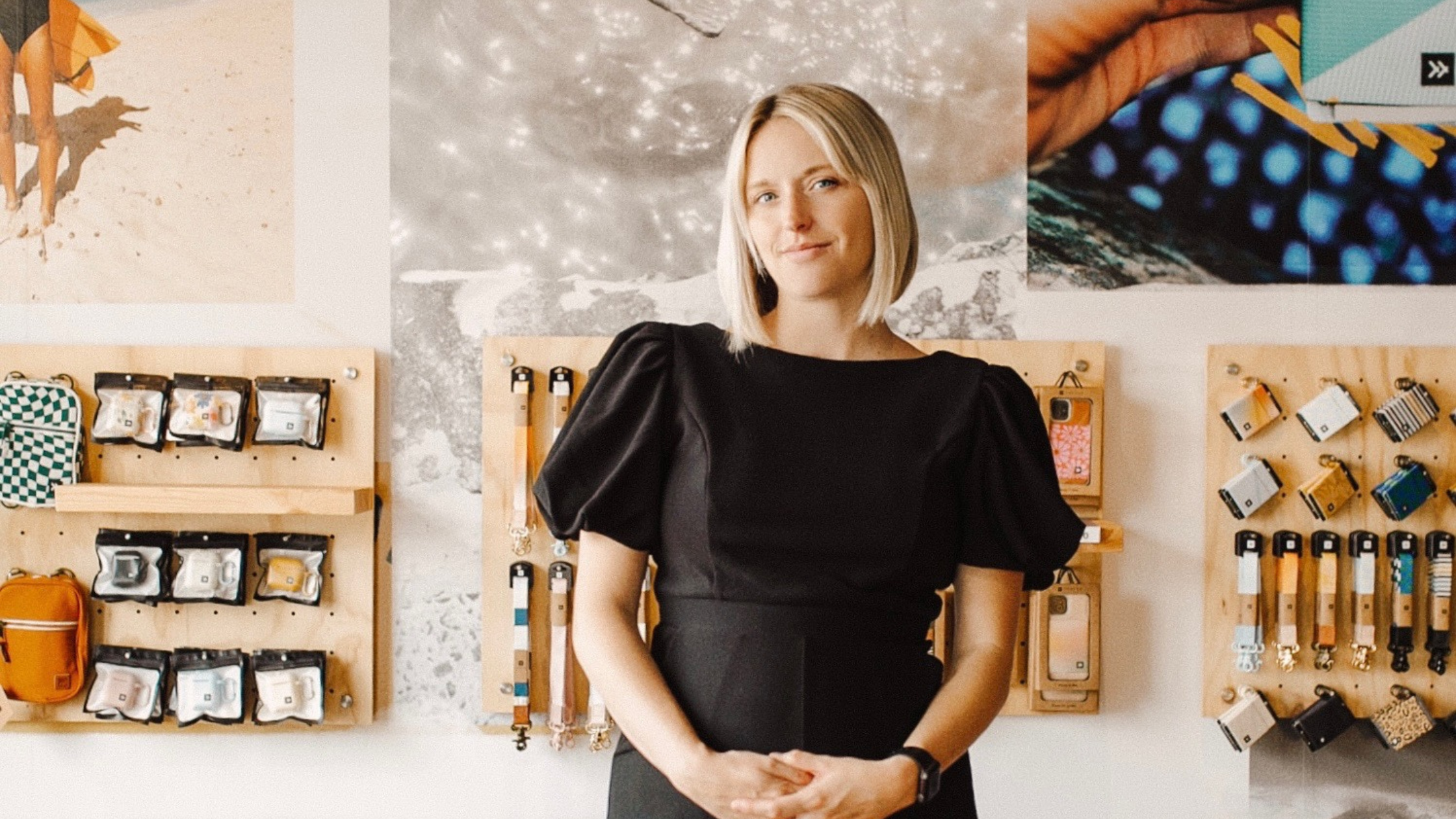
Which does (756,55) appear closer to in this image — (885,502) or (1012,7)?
(1012,7)

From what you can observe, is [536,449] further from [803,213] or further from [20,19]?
[20,19]

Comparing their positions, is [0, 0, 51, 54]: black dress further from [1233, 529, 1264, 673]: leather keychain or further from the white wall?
[1233, 529, 1264, 673]: leather keychain

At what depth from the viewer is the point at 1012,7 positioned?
7.39 feet

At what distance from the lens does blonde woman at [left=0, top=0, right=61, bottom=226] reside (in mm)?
2281

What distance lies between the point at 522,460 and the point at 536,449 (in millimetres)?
49

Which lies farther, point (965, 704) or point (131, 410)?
point (131, 410)

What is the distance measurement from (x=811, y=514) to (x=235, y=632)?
5.03 ft

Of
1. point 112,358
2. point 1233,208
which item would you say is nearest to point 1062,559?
point 1233,208

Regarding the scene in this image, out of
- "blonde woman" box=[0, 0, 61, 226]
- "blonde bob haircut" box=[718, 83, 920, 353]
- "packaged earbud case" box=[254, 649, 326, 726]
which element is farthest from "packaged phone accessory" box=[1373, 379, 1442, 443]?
"blonde woman" box=[0, 0, 61, 226]

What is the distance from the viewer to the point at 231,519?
89.1 inches

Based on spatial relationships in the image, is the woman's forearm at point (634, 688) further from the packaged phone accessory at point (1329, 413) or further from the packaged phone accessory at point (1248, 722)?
the packaged phone accessory at point (1329, 413)

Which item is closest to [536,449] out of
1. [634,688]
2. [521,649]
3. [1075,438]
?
[521,649]

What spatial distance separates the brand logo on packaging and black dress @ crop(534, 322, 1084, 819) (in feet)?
5.11

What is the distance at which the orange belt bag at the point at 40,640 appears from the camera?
7.16 feet
